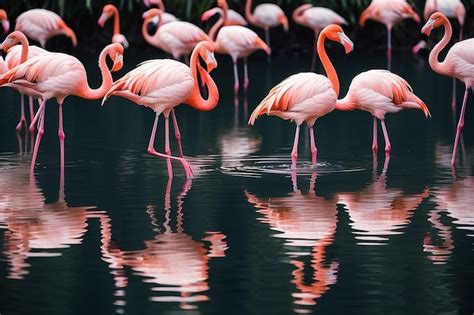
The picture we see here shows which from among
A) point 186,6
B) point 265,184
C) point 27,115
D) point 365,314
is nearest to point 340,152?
point 265,184

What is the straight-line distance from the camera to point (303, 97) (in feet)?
31.3

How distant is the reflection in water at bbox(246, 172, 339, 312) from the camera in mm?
5914

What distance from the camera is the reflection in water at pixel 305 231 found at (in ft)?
19.4

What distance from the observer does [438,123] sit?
1291 centimetres

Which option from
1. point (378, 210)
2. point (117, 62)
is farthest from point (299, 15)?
point (378, 210)

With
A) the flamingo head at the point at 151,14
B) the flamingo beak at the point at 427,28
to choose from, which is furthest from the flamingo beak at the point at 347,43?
the flamingo head at the point at 151,14

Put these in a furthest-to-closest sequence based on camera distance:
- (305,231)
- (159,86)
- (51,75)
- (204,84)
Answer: (204,84) → (51,75) → (159,86) → (305,231)

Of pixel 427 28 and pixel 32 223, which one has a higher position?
pixel 427 28

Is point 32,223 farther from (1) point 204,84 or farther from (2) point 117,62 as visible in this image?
(1) point 204,84

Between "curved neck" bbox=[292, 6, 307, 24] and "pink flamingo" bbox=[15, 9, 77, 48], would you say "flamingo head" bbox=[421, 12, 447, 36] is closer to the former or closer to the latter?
"pink flamingo" bbox=[15, 9, 77, 48]

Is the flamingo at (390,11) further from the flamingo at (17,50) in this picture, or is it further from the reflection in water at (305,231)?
the reflection in water at (305,231)

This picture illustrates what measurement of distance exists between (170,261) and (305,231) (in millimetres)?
1097

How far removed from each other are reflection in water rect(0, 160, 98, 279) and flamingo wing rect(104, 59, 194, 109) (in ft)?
3.33

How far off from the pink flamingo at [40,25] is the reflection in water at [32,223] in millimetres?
8102
